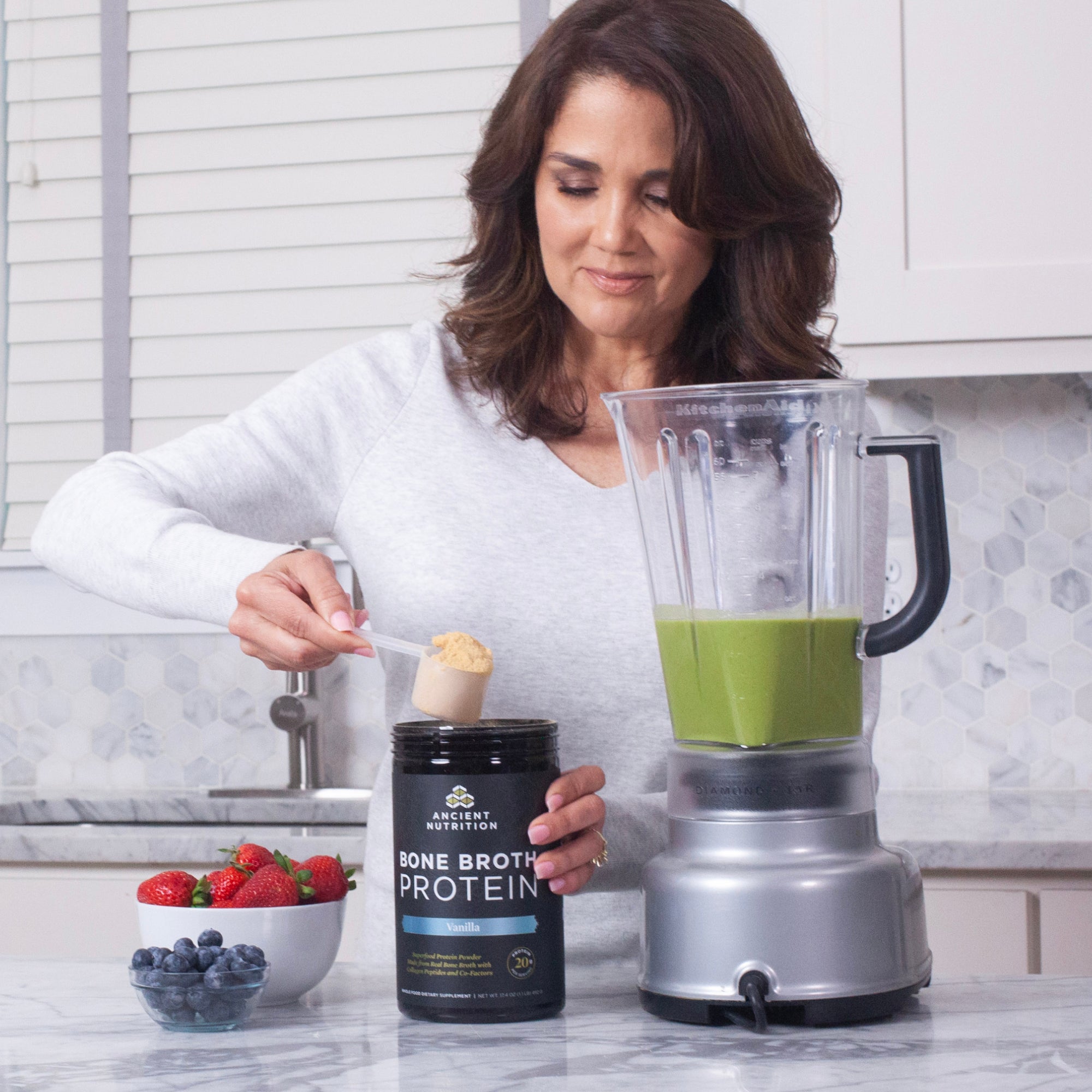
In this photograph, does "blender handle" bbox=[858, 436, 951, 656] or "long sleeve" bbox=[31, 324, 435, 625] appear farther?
"long sleeve" bbox=[31, 324, 435, 625]

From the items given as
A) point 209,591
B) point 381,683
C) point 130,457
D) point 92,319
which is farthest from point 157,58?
point 209,591

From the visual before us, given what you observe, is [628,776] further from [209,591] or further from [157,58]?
[157,58]

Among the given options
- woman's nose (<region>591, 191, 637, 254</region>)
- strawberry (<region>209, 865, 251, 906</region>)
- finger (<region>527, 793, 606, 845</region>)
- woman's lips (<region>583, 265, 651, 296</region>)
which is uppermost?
woman's nose (<region>591, 191, 637, 254</region>)

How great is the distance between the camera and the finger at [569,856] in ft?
2.55

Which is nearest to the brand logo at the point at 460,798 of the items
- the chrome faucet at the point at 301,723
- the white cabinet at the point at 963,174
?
the white cabinet at the point at 963,174

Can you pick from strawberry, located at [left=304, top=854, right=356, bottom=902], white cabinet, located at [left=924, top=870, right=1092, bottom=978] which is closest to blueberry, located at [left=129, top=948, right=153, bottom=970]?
strawberry, located at [left=304, top=854, right=356, bottom=902]

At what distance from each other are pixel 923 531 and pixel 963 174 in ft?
3.94

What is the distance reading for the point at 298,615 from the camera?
89cm

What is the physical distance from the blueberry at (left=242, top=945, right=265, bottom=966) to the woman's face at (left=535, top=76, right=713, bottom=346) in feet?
1.96

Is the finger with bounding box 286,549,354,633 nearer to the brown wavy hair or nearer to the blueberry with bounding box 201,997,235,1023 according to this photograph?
the blueberry with bounding box 201,997,235,1023

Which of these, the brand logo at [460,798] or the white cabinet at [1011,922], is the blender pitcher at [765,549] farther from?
the white cabinet at [1011,922]

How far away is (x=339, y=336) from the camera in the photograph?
244cm

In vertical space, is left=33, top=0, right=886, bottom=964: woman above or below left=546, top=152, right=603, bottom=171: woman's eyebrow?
below

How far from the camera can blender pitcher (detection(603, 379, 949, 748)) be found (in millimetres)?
817
